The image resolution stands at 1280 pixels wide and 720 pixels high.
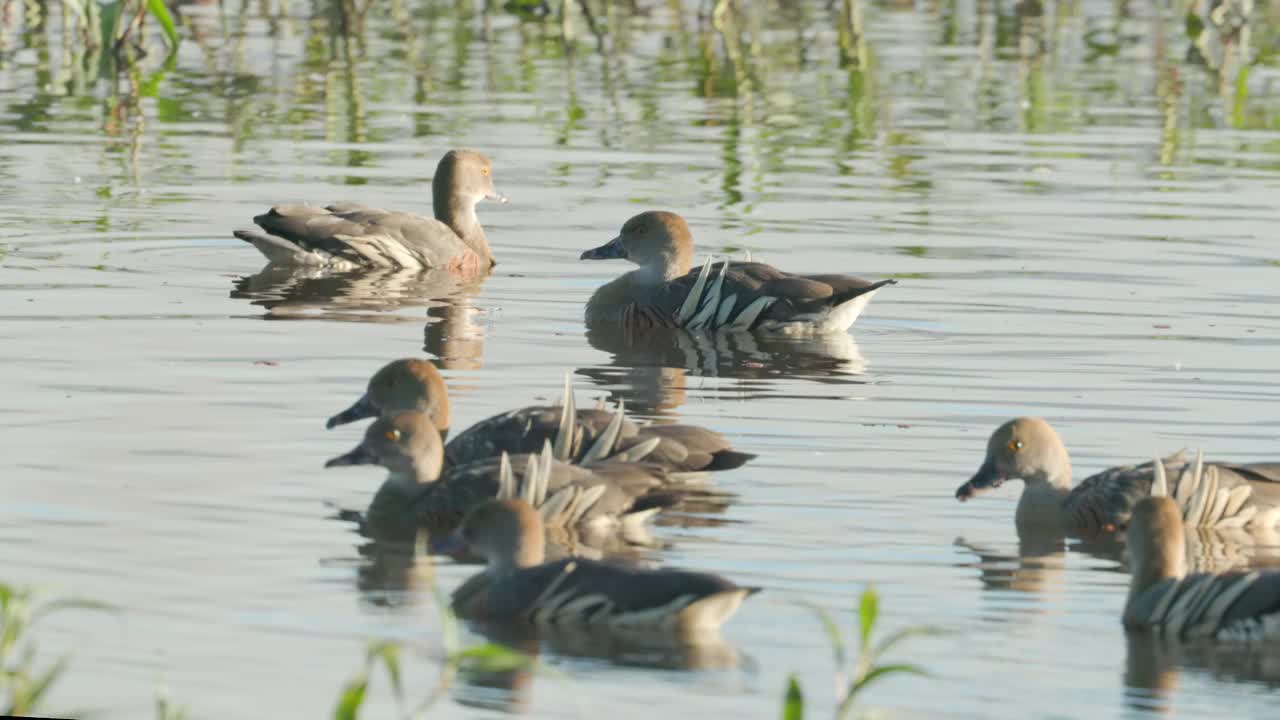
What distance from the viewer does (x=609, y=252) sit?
15828 millimetres

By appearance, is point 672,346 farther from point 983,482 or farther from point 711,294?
point 983,482

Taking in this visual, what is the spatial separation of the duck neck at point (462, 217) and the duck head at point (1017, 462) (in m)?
7.81

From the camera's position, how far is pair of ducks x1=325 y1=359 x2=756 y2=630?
785cm

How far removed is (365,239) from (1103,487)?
812 centimetres

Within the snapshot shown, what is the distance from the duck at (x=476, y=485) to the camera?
9.20 meters

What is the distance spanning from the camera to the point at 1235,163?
833 inches

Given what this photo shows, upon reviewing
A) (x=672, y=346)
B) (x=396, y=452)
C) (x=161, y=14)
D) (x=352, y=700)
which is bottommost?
(x=672, y=346)

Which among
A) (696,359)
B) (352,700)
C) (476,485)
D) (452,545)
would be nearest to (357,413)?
(476,485)

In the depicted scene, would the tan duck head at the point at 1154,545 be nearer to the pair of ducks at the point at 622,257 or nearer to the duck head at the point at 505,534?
the duck head at the point at 505,534

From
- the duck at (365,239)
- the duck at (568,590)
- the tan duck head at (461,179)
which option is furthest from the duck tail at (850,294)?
the duck at (568,590)

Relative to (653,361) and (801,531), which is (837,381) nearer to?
(653,361)

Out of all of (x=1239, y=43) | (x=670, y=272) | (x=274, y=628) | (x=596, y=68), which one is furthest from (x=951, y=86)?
(x=274, y=628)

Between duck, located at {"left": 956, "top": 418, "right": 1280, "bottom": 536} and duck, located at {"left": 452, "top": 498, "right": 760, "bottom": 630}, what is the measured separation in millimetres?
2169

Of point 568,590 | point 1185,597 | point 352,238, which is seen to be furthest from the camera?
point 352,238
